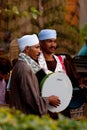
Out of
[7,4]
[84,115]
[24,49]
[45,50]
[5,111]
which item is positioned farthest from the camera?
[7,4]

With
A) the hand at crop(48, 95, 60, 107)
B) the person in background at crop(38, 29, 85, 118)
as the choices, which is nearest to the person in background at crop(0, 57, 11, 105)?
the person in background at crop(38, 29, 85, 118)

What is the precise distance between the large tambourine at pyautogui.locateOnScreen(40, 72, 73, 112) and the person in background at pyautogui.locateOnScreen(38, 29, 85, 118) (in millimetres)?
177

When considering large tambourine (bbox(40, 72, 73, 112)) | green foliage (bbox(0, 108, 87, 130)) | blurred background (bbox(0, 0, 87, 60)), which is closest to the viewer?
green foliage (bbox(0, 108, 87, 130))

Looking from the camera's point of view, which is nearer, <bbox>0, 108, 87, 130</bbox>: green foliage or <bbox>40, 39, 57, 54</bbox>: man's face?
<bbox>0, 108, 87, 130</bbox>: green foliage

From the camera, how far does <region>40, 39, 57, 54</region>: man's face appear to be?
23.2 ft

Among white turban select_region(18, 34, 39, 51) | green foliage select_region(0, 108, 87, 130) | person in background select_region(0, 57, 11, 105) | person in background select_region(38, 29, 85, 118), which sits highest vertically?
green foliage select_region(0, 108, 87, 130)

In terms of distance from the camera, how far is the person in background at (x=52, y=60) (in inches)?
276

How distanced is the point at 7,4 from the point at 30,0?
122cm

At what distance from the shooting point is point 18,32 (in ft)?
56.9

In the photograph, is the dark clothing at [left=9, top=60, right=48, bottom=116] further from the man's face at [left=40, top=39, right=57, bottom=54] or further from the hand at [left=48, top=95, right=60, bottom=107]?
the man's face at [left=40, top=39, right=57, bottom=54]

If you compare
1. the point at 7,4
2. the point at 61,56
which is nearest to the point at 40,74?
the point at 61,56

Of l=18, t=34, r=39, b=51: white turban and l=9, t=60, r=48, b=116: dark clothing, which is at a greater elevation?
l=18, t=34, r=39, b=51: white turban

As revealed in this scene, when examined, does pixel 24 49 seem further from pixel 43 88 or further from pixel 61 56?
pixel 61 56

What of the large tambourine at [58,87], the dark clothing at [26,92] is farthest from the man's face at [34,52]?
the large tambourine at [58,87]
